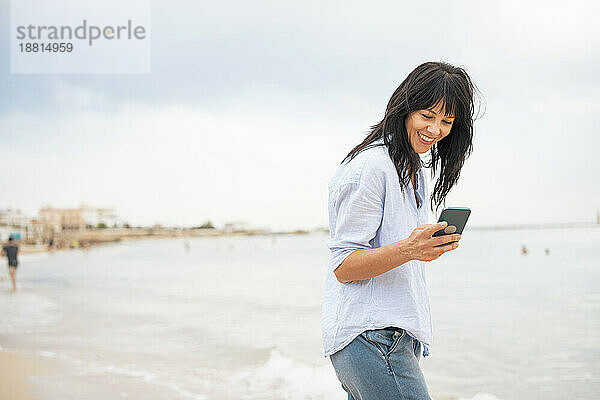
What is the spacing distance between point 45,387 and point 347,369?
323 centimetres

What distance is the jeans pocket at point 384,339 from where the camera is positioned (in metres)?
1.10

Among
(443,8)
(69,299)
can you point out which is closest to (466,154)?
(69,299)

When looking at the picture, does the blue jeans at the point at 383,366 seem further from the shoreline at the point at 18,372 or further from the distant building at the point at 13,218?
the distant building at the point at 13,218

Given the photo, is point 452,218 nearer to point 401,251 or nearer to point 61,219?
point 401,251

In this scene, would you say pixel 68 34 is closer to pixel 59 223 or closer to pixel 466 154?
pixel 59 223

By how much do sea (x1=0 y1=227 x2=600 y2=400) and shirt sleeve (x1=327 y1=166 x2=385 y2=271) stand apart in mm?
3075

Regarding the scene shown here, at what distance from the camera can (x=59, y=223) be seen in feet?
89.7

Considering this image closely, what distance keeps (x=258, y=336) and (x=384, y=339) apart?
581 cm

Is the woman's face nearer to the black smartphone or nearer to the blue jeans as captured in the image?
the black smartphone

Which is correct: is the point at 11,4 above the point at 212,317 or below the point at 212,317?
above

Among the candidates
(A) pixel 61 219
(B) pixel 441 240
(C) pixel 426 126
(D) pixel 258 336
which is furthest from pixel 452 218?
(A) pixel 61 219

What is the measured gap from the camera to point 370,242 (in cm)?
115

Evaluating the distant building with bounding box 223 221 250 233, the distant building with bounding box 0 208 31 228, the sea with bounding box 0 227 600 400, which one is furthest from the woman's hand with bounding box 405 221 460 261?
the distant building with bounding box 223 221 250 233

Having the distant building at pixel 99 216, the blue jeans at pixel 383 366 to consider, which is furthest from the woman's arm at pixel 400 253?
the distant building at pixel 99 216
